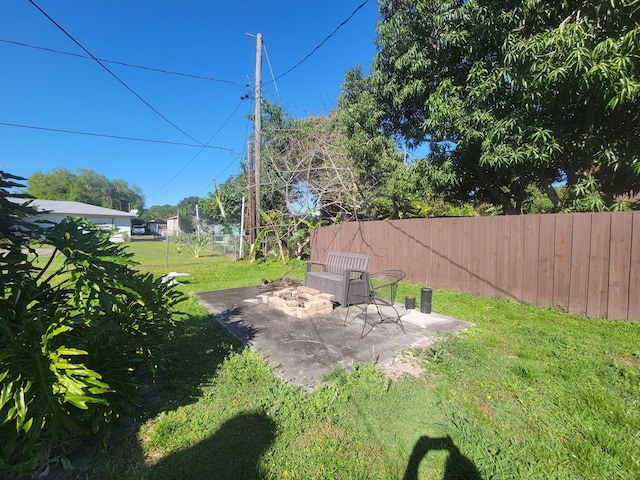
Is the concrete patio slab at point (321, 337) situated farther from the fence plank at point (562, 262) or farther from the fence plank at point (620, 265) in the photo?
the fence plank at point (620, 265)

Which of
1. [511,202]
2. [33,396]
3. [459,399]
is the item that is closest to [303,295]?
[459,399]

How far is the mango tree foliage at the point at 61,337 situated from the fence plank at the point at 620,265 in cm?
586

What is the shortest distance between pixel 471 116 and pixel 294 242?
25.1ft

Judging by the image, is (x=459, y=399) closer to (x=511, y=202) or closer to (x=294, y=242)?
(x=511, y=202)

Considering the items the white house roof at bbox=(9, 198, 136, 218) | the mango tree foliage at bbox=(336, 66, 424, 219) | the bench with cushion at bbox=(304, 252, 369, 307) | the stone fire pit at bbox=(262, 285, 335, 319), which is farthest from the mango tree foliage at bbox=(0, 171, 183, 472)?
the white house roof at bbox=(9, 198, 136, 218)

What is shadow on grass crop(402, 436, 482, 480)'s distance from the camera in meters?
1.71

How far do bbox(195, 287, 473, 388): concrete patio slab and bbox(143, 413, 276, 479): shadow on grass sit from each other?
0.70 meters

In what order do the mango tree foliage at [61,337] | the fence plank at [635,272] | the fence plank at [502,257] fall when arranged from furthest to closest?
the fence plank at [502,257] → the fence plank at [635,272] → the mango tree foliage at [61,337]

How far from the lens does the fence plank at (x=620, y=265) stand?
419 cm

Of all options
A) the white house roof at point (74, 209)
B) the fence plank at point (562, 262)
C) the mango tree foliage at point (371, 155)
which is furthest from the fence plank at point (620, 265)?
the white house roof at point (74, 209)

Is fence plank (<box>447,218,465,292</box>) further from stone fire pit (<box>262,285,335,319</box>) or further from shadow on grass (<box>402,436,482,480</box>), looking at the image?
shadow on grass (<box>402,436,482,480</box>)

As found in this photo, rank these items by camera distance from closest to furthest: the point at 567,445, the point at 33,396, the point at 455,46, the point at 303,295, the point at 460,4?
the point at 33,396
the point at 567,445
the point at 303,295
the point at 460,4
the point at 455,46

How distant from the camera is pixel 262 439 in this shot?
200 cm

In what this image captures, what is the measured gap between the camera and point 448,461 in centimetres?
180
